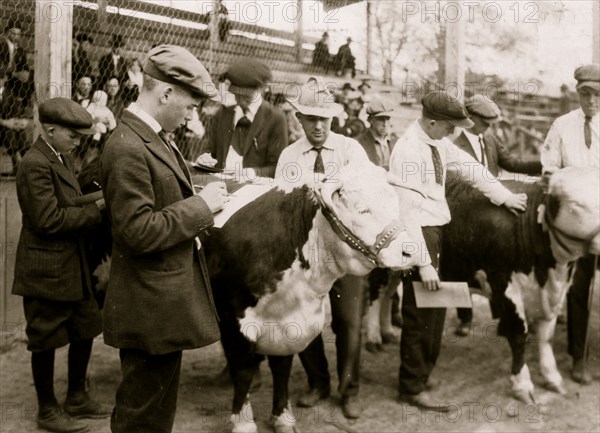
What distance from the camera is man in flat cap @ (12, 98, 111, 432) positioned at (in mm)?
4094

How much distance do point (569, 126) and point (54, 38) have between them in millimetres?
4365

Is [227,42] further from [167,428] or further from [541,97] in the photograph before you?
[541,97]

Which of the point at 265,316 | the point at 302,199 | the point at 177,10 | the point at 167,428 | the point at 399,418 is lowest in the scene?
the point at 399,418

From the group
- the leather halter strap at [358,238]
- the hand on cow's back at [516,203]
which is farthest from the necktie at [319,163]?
the hand on cow's back at [516,203]

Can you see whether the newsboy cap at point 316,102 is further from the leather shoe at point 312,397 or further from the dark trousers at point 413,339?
the leather shoe at point 312,397

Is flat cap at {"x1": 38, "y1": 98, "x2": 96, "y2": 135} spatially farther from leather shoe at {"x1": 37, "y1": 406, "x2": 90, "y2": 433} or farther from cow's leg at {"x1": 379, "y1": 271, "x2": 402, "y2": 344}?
cow's leg at {"x1": 379, "y1": 271, "x2": 402, "y2": 344}

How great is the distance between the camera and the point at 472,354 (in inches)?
245

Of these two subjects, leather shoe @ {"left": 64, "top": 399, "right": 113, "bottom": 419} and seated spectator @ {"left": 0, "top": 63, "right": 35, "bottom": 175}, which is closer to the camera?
leather shoe @ {"left": 64, "top": 399, "right": 113, "bottom": 419}

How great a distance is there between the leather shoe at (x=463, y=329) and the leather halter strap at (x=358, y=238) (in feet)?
11.9

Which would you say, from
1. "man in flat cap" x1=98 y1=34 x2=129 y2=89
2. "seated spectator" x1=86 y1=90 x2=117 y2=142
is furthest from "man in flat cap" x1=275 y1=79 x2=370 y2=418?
"man in flat cap" x1=98 y1=34 x2=129 y2=89

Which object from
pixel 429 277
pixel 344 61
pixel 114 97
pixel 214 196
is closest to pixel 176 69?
pixel 214 196

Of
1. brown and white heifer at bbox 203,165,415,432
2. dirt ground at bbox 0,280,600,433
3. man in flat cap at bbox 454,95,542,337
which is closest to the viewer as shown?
brown and white heifer at bbox 203,165,415,432

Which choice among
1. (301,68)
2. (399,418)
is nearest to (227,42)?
(301,68)

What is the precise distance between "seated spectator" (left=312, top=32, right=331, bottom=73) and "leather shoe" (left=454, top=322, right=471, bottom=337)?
11.2 metres
